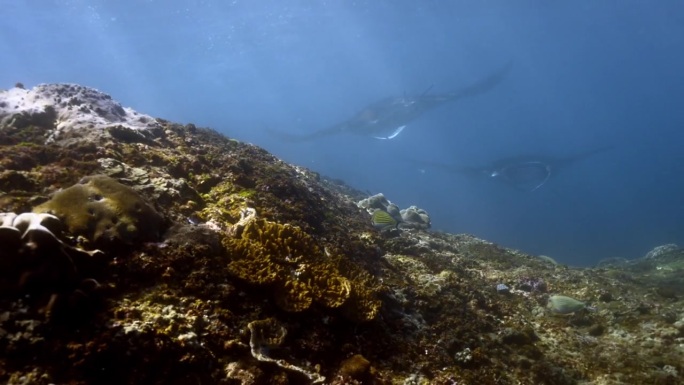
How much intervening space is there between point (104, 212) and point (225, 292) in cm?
184

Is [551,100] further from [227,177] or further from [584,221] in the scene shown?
[227,177]

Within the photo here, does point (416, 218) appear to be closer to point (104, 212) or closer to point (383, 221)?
point (383, 221)

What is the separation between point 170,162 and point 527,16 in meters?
76.1

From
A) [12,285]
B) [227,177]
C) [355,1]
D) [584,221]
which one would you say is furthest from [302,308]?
[584,221]

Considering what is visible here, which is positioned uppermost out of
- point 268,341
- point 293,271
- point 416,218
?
point 416,218

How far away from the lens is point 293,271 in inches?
212

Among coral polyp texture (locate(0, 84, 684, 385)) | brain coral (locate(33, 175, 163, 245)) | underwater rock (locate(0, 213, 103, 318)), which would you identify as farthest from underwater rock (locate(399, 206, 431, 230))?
underwater rock (locate(0, 213, 103, 318))

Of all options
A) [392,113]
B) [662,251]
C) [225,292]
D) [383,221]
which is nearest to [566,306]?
[383,221]

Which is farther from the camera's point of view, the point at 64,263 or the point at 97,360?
the point at 64,263

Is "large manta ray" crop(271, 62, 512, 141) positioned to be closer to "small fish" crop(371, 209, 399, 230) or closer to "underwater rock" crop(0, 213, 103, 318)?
"small fish" crop(371, 209, 399, 230)

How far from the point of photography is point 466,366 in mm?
6035

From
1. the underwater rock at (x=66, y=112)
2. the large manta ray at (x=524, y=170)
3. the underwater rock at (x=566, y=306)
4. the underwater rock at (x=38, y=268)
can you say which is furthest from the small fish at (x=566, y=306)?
the large manta ray at (x=524, y=170)

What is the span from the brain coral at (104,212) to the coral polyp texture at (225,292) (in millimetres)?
22

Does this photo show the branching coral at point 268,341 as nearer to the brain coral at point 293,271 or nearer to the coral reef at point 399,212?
the brain coral at point 293,271
